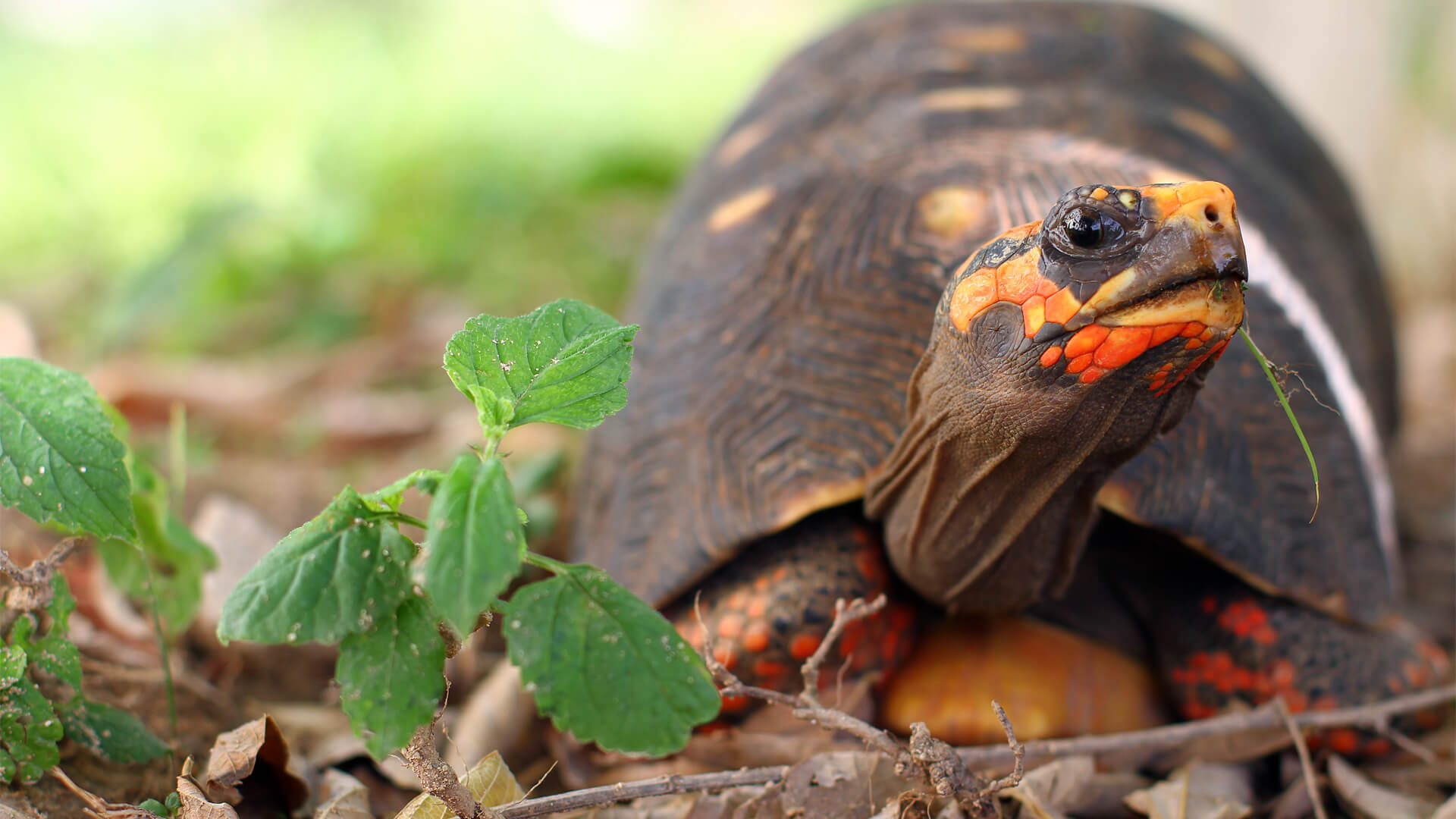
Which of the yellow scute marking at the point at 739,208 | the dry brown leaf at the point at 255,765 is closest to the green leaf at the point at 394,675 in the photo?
the dry brown leaf at the point at 255,765

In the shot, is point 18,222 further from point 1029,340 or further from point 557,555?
point 1029,340

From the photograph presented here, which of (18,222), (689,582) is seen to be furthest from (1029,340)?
(18,222)

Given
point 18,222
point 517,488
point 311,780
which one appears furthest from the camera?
point 18,222

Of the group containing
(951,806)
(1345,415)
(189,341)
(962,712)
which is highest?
(189,341)

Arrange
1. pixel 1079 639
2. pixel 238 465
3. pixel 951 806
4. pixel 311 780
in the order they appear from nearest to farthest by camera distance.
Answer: pixel 951 806 → pixel 311 780 → pixel 1079 639 → pixel 238 465

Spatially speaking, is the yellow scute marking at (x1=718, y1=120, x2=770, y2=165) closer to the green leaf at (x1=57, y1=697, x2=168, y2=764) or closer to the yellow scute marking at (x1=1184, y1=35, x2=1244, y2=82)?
the yellow scute marking at (x1=1184, y1=35, x2=1244, y2=82)

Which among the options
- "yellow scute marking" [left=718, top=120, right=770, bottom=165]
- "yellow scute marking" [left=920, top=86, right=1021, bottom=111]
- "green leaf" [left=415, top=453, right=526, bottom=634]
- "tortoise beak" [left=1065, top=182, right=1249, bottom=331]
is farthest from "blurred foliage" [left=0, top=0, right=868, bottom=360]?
"tortoise beak" [left=1065, top=182, right=1249, bottom=331]
